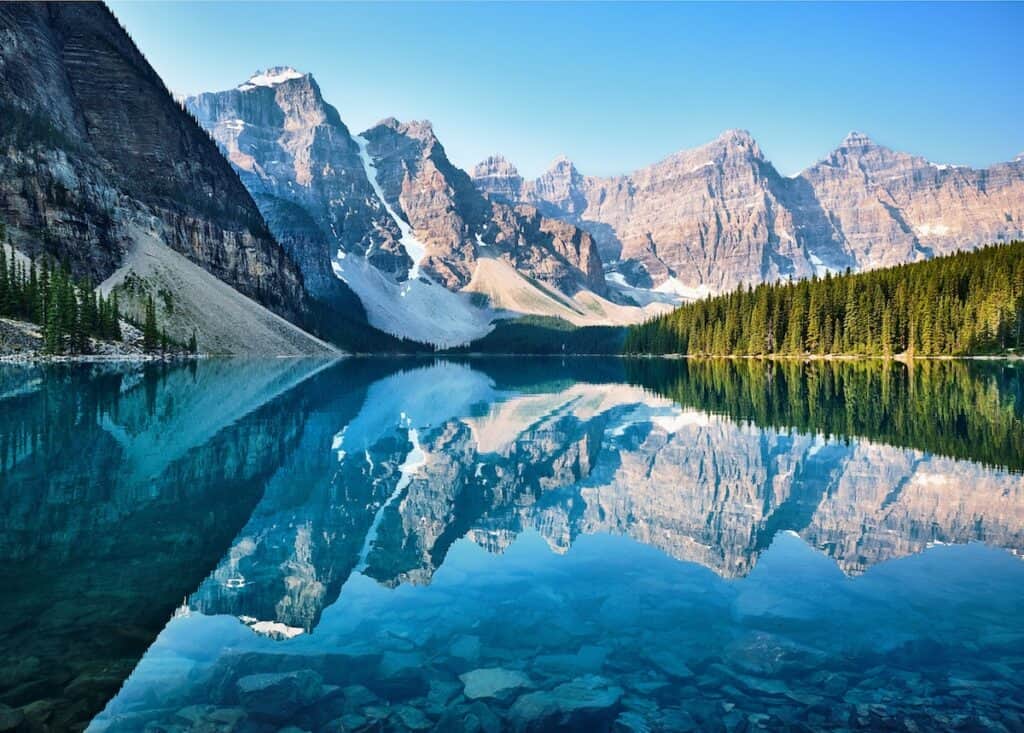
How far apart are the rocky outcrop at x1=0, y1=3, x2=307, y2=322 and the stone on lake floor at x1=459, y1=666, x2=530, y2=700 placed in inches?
4639

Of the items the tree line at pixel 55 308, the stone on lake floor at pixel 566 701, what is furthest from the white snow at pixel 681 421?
the tree line at pixel 55 308

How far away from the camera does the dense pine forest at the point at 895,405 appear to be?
25953mm

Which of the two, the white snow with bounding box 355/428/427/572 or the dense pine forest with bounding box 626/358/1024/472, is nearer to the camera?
the white snow with bounding box 355/428/427/572

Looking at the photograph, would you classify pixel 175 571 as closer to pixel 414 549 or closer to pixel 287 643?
pixel 287 643

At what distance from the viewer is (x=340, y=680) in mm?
8594

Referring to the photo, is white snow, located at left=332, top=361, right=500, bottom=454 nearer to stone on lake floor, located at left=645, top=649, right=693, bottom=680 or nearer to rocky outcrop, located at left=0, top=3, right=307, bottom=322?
stone on lake floor, located at left=645, top=649, right=693, bottom=680

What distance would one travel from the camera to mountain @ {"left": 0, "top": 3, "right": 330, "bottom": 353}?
107 meters

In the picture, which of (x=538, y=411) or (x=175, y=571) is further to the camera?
(x=538, y=411)

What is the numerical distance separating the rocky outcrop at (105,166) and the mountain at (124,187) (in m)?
0.28

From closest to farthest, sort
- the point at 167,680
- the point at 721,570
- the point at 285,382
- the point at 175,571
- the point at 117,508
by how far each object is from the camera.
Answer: the point at 167,680 < the point at 175,571 < the point at 721,570 < the point at 117,508 < the point at 285,382

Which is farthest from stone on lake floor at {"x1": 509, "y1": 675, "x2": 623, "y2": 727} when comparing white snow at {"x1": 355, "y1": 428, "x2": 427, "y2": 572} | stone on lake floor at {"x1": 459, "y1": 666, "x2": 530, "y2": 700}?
white snow at {"x1": 355, "y1": 428, "x2": 427, "y2": 572}

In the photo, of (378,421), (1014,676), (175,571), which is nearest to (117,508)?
(175,571)

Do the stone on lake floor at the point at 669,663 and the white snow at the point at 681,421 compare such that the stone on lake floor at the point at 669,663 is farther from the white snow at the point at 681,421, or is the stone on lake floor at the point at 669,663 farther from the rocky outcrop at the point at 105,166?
the rocky outcrop at the point at 105,166

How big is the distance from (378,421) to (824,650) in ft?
104
